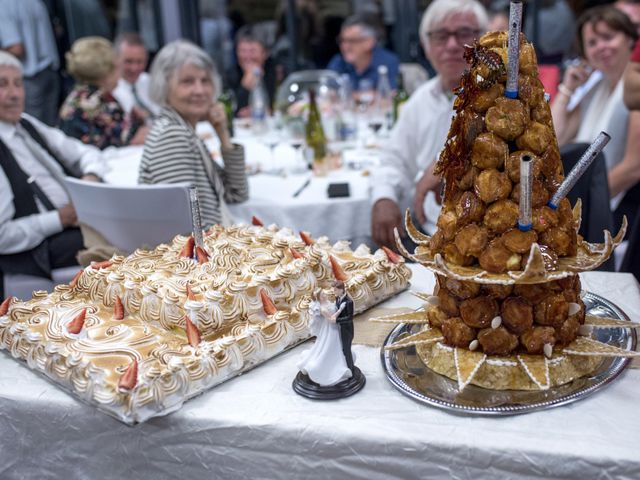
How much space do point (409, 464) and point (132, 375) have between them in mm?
564

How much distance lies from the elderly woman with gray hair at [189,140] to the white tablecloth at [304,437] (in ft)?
4.45

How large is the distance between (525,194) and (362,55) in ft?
15.8

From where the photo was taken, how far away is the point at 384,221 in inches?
112

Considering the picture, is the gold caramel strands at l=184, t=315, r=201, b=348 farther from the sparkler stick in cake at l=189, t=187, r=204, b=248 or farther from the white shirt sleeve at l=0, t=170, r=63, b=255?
the white shirt sleeve at l=0, t=170, r=63, b=255

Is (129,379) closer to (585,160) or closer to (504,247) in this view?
(504,247)

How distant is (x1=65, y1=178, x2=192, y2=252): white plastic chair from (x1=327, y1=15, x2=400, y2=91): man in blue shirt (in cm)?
347

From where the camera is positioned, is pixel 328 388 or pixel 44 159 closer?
pixel 328 388

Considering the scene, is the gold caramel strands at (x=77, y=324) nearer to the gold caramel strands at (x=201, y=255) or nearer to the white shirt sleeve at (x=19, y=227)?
the gold caramel strands at (x=201, y=255)

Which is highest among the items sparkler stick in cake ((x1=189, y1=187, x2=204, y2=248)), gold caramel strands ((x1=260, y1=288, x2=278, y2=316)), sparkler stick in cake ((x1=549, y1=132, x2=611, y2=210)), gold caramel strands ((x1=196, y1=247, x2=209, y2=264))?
sparkler stick in cake ((x1=549, y1=132, x2=611, y2=210))

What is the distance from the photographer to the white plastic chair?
100 inches

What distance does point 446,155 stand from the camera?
1456 millimetres

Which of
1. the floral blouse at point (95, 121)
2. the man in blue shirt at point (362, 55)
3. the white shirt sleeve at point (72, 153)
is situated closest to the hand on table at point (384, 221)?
the white shirt sleeve at point (72, 153)

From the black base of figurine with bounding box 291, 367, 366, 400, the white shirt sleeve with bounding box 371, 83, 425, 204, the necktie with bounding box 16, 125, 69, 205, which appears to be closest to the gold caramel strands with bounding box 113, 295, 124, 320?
the black base of figurine with bounding box 291, 367, 366, 400

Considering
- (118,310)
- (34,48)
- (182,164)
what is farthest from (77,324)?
(34,48)
